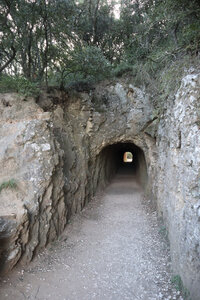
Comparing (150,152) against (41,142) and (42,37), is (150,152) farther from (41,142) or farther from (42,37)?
(42,37)

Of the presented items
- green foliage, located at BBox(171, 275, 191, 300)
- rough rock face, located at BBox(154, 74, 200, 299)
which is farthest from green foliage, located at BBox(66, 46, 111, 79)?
green foliage, located at BBox(171, 275, 191, 300)

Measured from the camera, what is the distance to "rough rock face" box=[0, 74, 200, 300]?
11.5ft

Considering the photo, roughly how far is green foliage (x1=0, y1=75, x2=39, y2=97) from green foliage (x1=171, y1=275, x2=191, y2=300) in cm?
699

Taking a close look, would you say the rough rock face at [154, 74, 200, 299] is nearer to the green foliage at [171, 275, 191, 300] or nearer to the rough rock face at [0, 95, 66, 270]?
the green foliage at [171, 275, 191, 300]

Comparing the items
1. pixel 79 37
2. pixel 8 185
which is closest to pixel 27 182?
pixel 8 185

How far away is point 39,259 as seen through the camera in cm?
467

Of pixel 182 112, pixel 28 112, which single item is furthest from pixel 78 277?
pixel 28 112

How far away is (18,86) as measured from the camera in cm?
615

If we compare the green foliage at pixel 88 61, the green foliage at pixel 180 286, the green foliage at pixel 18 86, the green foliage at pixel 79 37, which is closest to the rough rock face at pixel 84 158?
the green foliage at pixel 180 286

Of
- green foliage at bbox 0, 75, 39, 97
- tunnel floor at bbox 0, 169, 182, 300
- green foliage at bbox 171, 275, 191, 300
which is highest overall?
green foliage at bbox 0, 75, 39, 97

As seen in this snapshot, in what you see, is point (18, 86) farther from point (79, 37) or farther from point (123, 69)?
point (123, 69)

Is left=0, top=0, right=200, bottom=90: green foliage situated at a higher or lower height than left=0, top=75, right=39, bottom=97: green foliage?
higher

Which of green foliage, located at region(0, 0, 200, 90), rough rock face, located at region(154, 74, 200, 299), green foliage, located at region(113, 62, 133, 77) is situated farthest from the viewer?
green foliage, located at region(113, 62, 133, 77)

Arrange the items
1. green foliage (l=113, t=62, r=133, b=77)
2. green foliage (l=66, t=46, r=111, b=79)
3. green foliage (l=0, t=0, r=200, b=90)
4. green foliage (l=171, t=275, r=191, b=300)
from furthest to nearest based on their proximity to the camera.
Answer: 1. green foliage (l=113, t=62, r=133, b=77)
2. green foliage (l=66, t=46, r=111, b=79)
3. green foliage (l=0, t=0, r=200, b=90)
4. green foliage (l=171, t=275, r=191, b=300)
